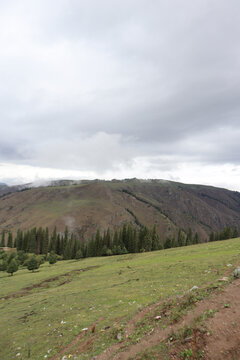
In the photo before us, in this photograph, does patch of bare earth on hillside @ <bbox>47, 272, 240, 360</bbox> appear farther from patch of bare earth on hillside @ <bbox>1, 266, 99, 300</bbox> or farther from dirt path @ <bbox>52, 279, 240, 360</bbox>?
patch of bare earth on hillside @ <bbox>1, 266, 99, 300</bbox>

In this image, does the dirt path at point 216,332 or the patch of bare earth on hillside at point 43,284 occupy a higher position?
the dirt path at point 216,332

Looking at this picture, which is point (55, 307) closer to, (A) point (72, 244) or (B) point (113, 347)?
(B) point (113, 347)

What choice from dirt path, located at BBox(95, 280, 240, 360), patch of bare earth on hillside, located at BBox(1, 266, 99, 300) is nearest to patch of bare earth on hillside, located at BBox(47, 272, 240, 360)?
dirt path, located at BBox(95, 280, 240, 360)

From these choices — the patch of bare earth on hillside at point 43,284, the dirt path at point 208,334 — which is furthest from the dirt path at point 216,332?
the patch of bare earth on hillside at point 43,284

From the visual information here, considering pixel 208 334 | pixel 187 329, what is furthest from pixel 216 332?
pixel 187 329

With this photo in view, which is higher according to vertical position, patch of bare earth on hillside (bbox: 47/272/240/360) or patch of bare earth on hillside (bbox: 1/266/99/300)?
patch of bare earth on hillside (bbox: 47/272/240/360)

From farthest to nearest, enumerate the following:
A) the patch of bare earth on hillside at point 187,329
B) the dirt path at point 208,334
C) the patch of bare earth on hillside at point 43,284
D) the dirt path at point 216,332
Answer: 1. the patch of bare earth on hillside at point 43,284
2. the patch of bare earth on hillside at point 187,329
3. the dirt path at point 208,334
4. the dirt path at point 216,332

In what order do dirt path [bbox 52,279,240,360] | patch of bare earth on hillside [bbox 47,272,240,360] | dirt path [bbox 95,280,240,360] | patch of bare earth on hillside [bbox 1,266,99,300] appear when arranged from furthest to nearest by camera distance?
patch of bare earth on hillside [bbox 1,266,99,300]
patch of bare earth on hillside [bbox 47,272,240,360]
dirt path [bbox 52,279,240,360]
dirt path [bbox 95,280,240,360]

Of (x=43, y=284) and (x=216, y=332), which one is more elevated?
(x=216, y=332)

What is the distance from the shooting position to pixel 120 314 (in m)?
17.3

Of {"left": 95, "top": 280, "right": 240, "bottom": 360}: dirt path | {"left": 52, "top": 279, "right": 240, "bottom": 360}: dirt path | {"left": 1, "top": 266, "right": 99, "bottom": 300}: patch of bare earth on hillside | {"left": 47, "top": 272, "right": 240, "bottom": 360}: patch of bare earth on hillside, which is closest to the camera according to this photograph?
{"left": 95, "top": 280, "right": 240, "bottom": 360}: dirt path

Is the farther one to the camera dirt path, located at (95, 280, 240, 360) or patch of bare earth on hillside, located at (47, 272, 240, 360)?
patch of bare earth on hillside, located at (47, 272, 240, 360)

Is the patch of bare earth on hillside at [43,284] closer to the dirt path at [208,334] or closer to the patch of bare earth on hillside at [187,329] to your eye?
the patch of bare earth on hillside at [187,329]

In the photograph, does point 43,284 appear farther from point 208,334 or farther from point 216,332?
point 216,332
